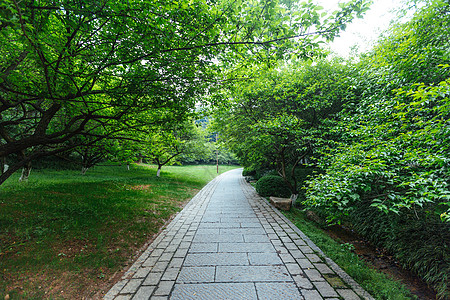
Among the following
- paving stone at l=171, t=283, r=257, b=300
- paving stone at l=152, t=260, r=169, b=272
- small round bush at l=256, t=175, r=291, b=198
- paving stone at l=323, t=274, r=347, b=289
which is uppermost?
small round bush at l=256, t=175, r=291, b=198

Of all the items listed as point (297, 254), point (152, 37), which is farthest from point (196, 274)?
point (152, 37)

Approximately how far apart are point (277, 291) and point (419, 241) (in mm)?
3585

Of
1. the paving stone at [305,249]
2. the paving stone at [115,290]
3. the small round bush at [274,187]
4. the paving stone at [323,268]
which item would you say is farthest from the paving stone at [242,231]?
the small round bush at [274,187]

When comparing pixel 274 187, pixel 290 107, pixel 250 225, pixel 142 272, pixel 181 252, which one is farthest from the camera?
pixel 274 187

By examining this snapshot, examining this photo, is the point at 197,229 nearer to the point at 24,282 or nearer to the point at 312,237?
the point at 312,237

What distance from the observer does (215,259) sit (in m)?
3.43

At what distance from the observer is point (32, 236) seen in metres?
3.75

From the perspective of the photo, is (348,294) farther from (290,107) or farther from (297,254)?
(290,107)

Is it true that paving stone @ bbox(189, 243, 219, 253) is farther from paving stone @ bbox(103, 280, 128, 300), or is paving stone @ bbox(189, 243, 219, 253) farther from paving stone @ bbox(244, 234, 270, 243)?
paving stone @ bbox(103, 280, 128, 300)

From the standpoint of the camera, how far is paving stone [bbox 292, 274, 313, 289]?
2.66 m

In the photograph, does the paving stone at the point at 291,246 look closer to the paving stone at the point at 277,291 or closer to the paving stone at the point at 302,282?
the paving stone at the point at 302,282

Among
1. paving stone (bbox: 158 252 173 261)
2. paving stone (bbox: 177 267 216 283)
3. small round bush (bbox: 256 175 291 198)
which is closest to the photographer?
paving stone (bbox: 177 267 216 283)

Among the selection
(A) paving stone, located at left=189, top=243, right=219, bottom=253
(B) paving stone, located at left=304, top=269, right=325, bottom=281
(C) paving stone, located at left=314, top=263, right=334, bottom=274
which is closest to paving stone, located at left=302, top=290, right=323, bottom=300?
(B) paving stone, located at left=304, top=269, right=325, bottom=281

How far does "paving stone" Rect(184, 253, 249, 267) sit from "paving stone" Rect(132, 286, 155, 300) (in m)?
0.75
